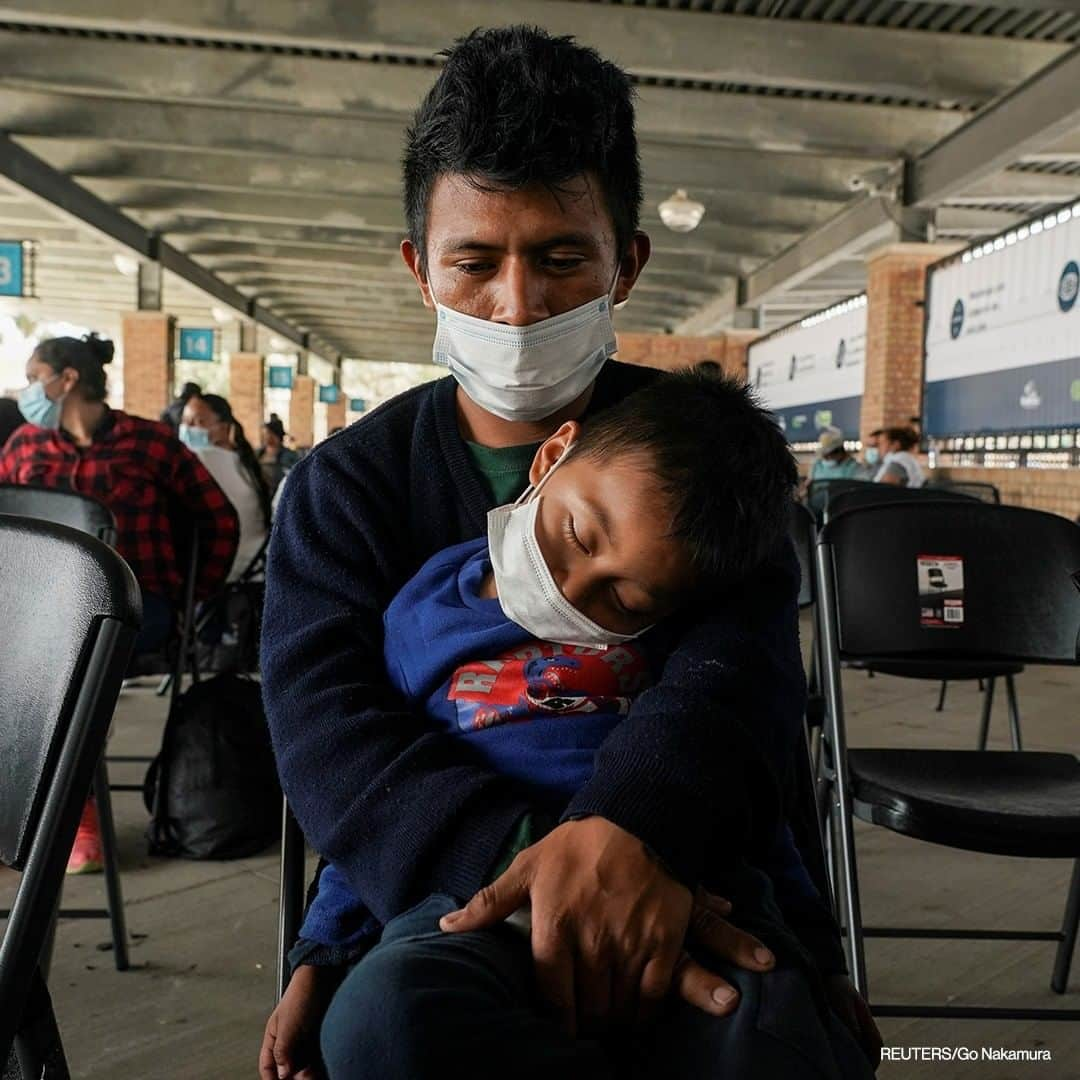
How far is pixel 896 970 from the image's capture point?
2.43 metres

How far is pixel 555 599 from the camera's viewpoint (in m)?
1.09

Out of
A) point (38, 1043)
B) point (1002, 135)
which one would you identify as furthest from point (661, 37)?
point (38, 1043)

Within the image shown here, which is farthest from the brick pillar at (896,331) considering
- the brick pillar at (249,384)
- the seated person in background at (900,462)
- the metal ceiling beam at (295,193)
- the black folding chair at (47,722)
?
the brick pillar at (249,384)

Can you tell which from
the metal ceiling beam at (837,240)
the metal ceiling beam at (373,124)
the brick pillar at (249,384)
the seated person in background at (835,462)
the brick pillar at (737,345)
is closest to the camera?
the metal ceiling beam at (373,124)

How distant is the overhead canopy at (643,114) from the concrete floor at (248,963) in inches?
193

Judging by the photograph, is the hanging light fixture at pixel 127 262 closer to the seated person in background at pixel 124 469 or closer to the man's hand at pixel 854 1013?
the seated person in background at pixel 124 469

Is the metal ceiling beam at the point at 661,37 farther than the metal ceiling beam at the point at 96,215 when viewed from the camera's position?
No

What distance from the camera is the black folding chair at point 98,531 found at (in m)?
2.36

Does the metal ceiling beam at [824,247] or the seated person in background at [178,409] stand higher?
the metal ceiling beam at [824,247]

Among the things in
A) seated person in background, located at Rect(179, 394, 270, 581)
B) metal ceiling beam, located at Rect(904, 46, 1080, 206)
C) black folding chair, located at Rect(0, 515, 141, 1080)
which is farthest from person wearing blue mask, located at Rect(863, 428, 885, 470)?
black folding chair, located at Rect(0, 515, 141, 1080)

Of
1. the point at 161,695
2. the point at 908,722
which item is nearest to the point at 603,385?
Result: the point at 908,722

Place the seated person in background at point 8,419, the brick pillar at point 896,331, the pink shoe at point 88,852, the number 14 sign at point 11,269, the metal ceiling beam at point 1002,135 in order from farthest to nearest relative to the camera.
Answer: the brick pillar at point 896,331, the number 14 sign at point 11,269, the metal ceiling beam at point 1002,135, the seated person in background at point 8,419, the pink shoe at point 88,852

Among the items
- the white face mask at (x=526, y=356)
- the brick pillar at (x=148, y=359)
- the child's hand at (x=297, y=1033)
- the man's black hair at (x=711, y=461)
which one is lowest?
the child's hand at (x=297, y=1033)

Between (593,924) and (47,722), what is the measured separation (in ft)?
1.53
